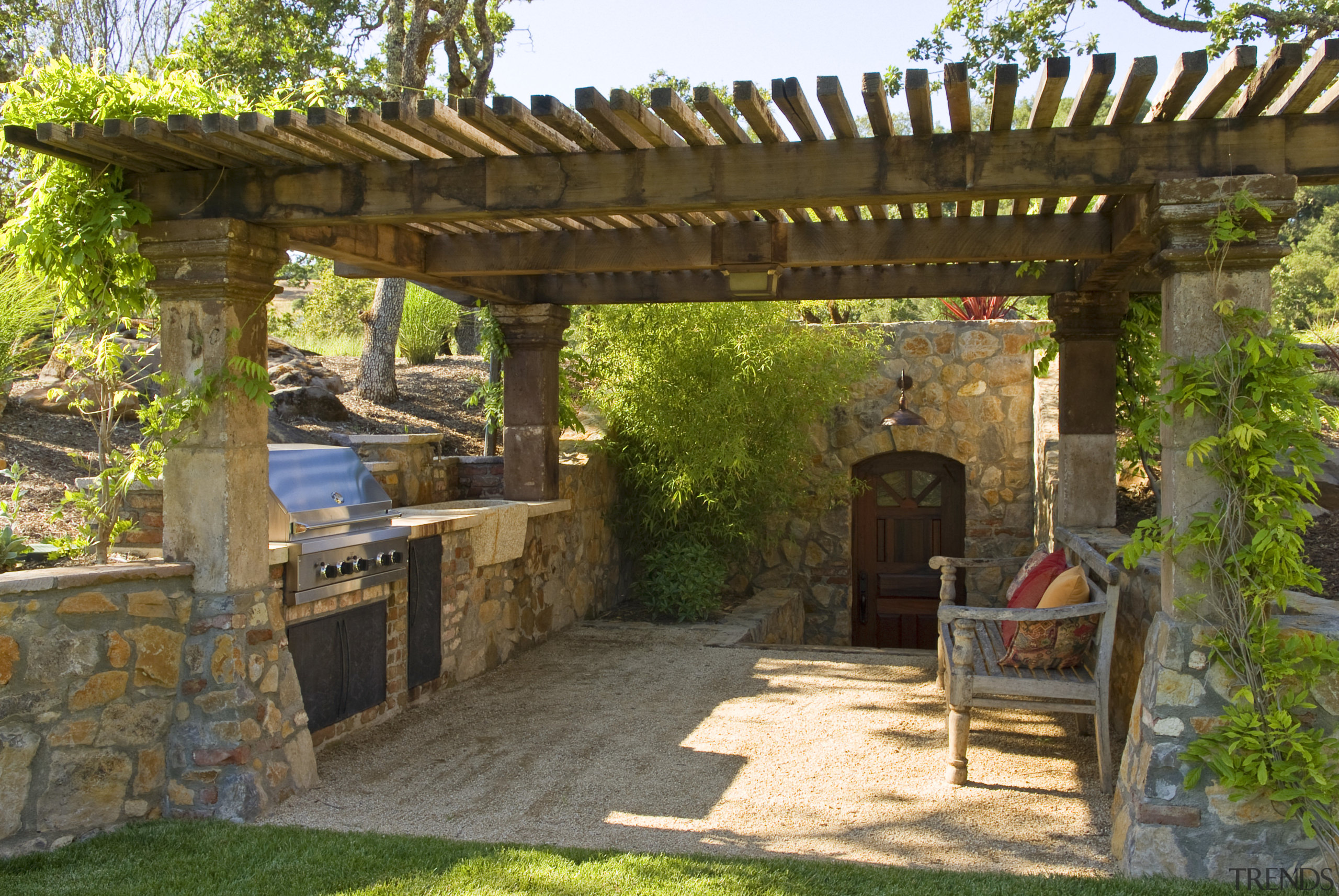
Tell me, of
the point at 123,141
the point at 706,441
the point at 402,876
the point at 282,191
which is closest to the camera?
the point at 402,876

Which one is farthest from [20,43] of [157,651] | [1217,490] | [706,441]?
[1217,490]

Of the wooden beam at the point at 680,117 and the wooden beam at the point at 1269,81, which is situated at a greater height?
the wooden beam at the point at 1269,81

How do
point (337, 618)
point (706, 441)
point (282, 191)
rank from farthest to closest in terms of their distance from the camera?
point (706, 441)
point (337, 618)
point (282, 191)

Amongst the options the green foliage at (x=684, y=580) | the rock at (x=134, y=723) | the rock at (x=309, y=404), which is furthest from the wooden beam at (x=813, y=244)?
the rock at (x=309, y=404)

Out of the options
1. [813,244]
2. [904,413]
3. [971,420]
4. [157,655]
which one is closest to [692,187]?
[813,244]

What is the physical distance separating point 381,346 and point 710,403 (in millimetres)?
4129

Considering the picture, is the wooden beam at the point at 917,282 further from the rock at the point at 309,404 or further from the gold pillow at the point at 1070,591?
the rock at the point at 309,404

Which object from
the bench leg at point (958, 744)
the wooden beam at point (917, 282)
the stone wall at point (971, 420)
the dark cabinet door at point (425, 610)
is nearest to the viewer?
the bench leg at point (958, 744)

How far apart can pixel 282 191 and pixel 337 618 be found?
208 centimetres

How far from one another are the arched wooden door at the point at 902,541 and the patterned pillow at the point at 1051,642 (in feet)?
15.6

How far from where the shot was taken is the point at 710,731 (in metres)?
5.47

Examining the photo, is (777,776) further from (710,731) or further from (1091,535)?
(1091,535)

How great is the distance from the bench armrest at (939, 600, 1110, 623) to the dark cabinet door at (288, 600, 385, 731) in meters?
2.96

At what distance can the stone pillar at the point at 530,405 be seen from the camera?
741 centimetres
